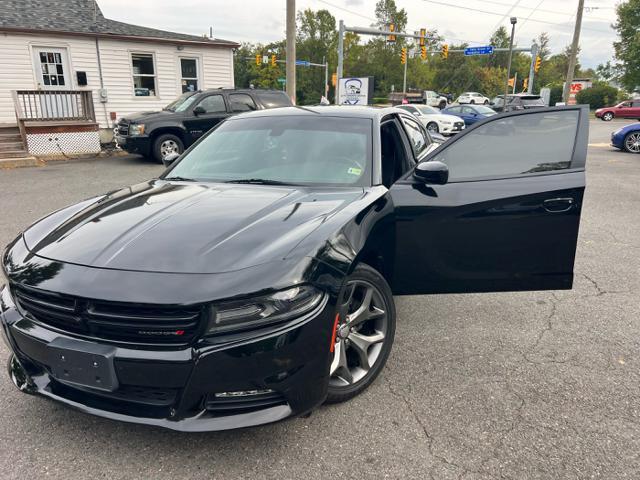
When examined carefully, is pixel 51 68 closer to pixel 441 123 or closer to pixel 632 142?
pixel 441 123

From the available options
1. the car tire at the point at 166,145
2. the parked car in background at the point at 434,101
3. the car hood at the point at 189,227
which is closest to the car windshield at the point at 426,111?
the car tire at the point at 166,145

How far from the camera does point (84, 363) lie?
2.07 meters

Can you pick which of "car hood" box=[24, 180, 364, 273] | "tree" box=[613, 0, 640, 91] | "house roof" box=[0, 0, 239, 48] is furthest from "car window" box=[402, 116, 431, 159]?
"tree" box=[613, 0, 640, 91]

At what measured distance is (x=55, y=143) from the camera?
1418 centimetres

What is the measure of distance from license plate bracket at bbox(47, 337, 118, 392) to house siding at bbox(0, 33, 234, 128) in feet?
56.6

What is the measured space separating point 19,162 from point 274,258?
1330cm

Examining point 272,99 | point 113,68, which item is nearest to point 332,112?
point 272,99

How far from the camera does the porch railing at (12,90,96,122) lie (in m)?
14.4

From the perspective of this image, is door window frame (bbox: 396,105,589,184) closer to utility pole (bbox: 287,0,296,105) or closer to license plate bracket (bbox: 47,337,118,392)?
license plate bracket (bbox: 47,337,118,392)

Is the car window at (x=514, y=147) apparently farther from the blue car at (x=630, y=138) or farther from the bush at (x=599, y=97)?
the bush at (x=599, y=97)

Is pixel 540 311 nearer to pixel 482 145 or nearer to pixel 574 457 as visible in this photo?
pixel 482 145

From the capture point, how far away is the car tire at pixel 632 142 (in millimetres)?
16000

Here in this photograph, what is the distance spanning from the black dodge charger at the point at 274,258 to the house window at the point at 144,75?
1562 cm

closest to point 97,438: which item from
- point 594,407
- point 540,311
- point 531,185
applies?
point 594,407
